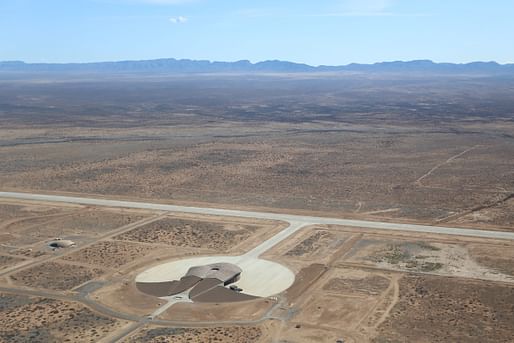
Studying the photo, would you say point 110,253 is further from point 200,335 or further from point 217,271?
point 200,335

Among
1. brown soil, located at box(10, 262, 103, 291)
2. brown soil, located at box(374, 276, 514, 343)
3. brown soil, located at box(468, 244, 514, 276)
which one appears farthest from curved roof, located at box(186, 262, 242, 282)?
brown soil, located at box(468, 244, 514, 276)

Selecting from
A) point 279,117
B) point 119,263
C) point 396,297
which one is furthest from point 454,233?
point 279,117

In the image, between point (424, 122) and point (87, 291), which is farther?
point (424, 122)

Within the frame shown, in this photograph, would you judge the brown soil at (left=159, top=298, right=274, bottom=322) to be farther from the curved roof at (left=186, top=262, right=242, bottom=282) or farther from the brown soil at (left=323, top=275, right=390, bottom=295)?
the brown soil at (left=323, top=275, right=390, bottom=295)

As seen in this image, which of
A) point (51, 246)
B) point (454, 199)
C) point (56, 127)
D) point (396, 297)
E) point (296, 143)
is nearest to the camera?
point (396, 297)

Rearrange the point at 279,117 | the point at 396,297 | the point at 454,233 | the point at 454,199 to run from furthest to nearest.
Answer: the point at 279,117 → the point at 454,199 → the point at 454,233 → the point at 396,297

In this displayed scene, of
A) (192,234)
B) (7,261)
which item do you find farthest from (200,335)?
(192,234)

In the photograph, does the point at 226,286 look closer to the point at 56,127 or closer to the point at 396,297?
the point at 396,297
